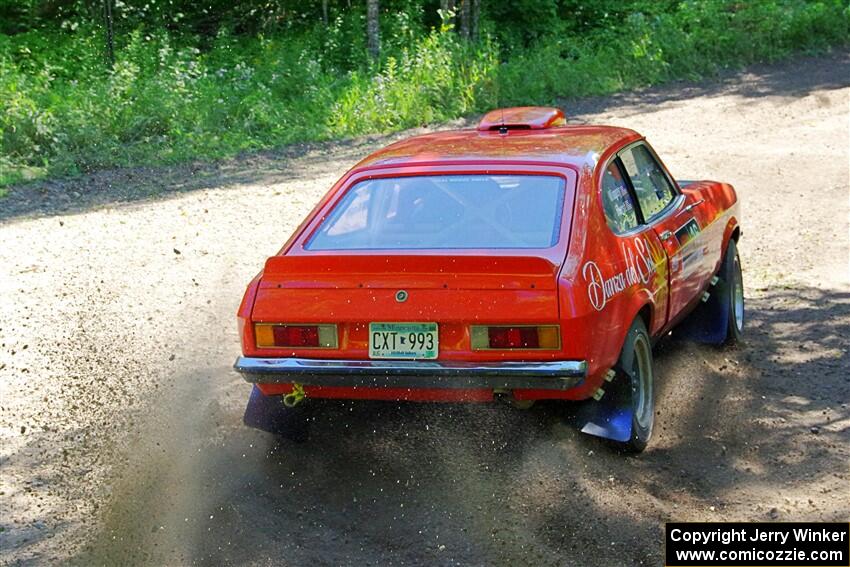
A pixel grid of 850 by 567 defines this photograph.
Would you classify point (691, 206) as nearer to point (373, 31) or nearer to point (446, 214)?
point (446, 214)

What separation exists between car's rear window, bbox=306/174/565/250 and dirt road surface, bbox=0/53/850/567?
875mm

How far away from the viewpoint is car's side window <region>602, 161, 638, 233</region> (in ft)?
18.7

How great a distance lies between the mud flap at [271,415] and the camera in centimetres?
562

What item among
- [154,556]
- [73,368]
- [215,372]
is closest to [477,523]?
[154,556]

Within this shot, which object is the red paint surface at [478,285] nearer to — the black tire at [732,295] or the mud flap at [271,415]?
→ the mud flap at [271,415]

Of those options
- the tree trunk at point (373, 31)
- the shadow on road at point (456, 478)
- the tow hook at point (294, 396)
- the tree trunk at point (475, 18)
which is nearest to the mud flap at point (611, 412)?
the shadow on road at point (456, 478)

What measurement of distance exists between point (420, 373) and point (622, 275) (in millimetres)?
1123

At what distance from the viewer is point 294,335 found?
525cm

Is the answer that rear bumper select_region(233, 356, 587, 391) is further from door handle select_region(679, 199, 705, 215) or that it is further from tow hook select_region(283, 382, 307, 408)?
door handle select_region(679, 199, 705, 215)

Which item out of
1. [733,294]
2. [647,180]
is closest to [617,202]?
[647,180]

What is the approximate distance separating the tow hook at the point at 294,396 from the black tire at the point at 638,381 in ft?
4.77

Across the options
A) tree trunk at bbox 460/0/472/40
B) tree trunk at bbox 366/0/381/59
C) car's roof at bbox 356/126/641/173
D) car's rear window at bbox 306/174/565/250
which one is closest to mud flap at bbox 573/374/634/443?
car's rear window at bbox 306/174/565/250

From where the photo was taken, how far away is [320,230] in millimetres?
5750

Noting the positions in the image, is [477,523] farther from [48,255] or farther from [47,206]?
[47,206]
